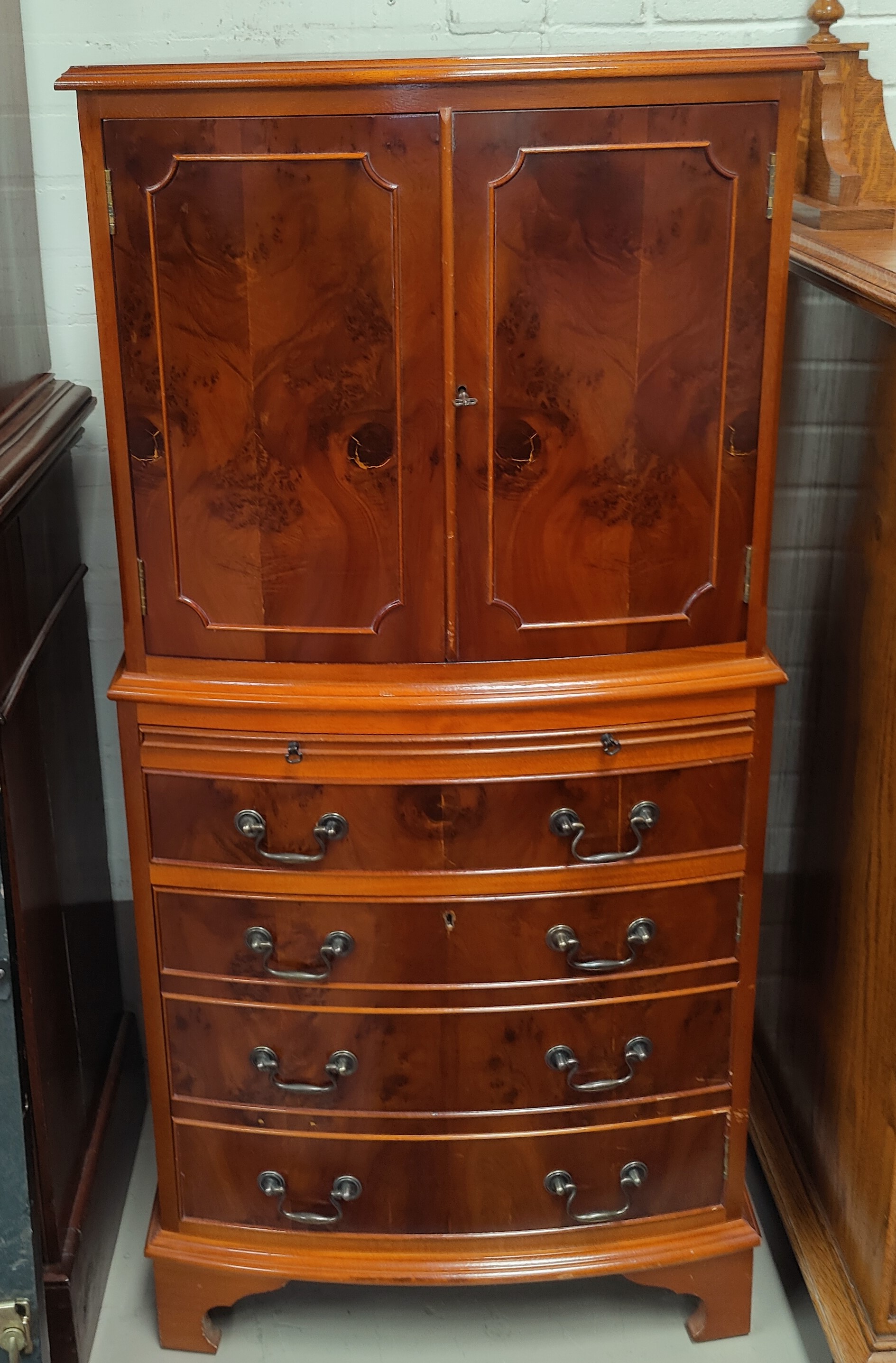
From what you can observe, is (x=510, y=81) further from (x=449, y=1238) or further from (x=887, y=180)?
(x=449, y=1238)

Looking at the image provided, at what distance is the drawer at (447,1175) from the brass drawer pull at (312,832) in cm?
42

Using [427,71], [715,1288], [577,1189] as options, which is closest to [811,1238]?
[715,1288]

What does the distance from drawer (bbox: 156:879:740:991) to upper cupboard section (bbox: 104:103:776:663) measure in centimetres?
33

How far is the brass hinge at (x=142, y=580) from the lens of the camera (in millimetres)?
1639

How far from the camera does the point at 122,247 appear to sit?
1.50 m

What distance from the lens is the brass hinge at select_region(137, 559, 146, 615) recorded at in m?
1.64

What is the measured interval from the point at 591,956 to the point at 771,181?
38.1 inches

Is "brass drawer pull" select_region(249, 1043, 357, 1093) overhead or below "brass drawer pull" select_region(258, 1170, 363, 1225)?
overhead

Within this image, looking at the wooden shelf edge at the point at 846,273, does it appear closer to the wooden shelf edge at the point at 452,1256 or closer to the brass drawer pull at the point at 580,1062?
the brass drawer pull at the point at 580,1062

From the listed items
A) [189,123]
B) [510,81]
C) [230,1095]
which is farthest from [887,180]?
[230,1095]

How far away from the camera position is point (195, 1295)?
195cm

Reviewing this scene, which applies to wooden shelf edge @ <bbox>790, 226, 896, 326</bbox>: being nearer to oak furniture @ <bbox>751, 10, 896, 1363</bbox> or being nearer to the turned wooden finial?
oak furniture @ <bbox>751, 10, 896, 1363</bbox>

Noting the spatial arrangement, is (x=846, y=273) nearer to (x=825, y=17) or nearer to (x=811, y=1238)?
(x=825, y=17)

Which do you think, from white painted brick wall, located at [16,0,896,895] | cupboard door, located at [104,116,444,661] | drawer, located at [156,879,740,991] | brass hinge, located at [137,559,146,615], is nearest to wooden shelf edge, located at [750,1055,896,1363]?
drawer, located at [156,879,740,991]
